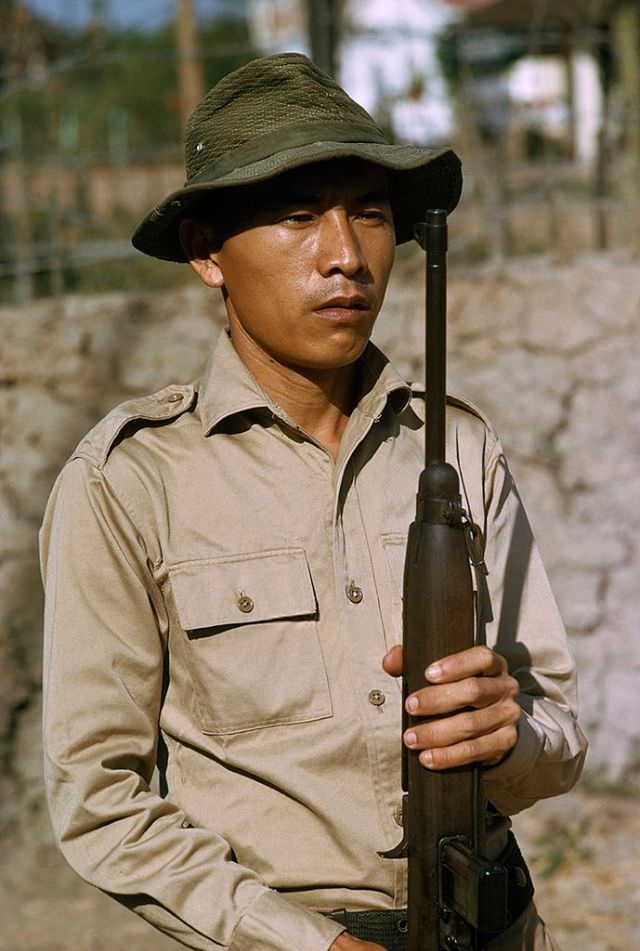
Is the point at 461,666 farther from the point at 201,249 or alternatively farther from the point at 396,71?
the point at 396,71

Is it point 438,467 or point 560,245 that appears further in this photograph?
point 560,245

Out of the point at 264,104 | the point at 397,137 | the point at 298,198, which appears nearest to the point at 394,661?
the point at 298,198

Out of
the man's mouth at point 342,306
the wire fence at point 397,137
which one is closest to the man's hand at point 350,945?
the man's mouth at point 342,306

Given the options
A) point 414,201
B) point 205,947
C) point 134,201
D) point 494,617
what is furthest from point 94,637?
point 134,201

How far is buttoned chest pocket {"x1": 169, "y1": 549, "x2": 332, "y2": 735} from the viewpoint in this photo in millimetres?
1711

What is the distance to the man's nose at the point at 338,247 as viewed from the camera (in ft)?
5.71

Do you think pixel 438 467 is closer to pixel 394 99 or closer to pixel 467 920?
pixel 467 920

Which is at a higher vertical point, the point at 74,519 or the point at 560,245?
the point at 560,245

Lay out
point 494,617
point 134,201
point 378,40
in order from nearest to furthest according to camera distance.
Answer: point 494,617, point 378,40, point 134,201

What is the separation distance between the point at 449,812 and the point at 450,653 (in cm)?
20

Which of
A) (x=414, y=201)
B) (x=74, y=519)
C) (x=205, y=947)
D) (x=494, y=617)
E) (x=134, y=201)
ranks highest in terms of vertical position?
(x=134, y=201)

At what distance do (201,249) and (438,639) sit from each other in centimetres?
71

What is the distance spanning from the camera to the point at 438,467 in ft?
5.21

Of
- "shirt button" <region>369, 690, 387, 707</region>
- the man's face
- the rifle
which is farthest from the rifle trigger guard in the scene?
the man's face
